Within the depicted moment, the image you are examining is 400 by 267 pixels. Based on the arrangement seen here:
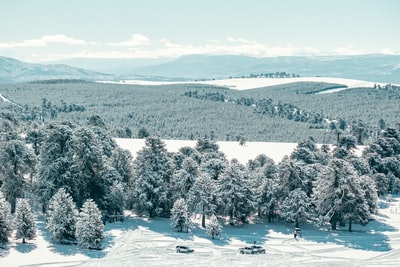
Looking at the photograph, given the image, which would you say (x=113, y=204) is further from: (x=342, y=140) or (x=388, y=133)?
(x=388, y=133)

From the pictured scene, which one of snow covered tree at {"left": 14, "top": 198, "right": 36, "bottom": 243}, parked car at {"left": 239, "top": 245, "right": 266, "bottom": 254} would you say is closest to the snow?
parked car at {"left": 239, "top": 245, "right": 266, "bottom": 254}

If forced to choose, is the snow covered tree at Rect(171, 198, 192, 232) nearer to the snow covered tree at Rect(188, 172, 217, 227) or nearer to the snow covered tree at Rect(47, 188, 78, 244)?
the snow covered tree at Rect(188, 172, 217, 227)

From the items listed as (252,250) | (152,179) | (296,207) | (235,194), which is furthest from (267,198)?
(152,179)

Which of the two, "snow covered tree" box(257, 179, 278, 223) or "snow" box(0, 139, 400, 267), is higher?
"snow covered tree" box(257, 179, 278, 223)

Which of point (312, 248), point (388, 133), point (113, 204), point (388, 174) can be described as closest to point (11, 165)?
point (113, 204)

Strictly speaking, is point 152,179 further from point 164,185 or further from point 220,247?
point 220,247

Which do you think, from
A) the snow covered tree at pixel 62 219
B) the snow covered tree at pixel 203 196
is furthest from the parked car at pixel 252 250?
the snow covered tree at pixel 62 219
